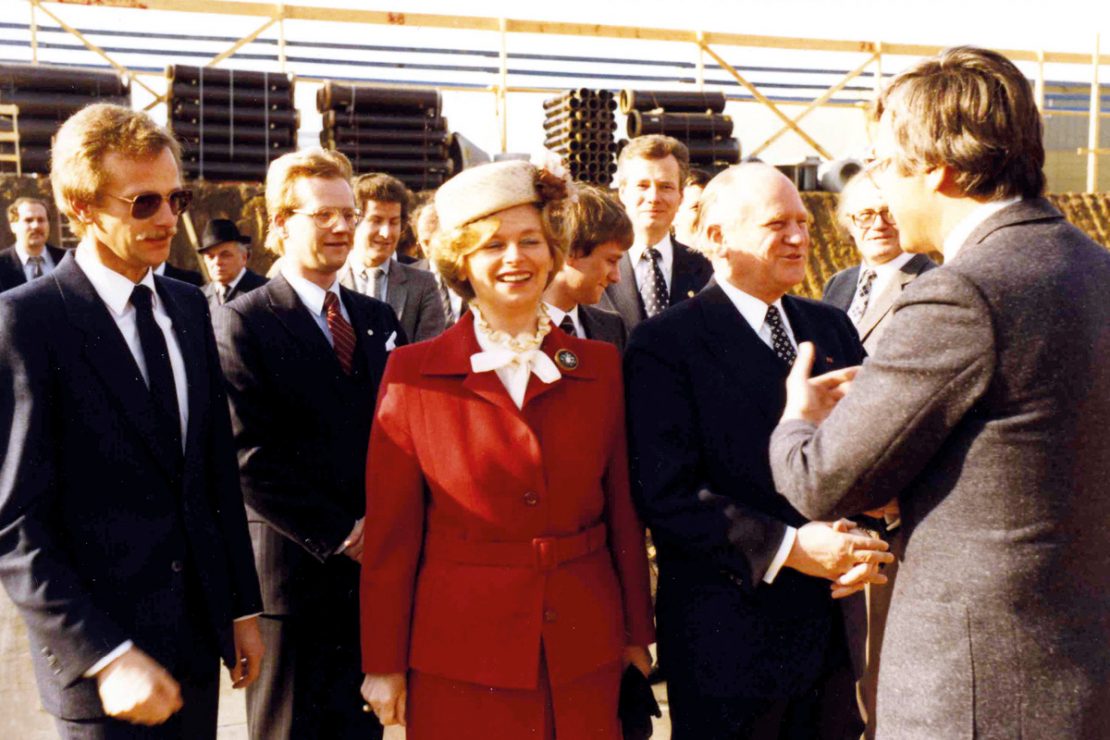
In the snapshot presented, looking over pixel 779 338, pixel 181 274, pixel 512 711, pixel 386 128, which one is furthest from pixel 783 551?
pixel 386 128

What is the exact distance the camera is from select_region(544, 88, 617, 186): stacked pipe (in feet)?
34.0

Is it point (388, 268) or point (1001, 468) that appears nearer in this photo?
point (1001, 468)

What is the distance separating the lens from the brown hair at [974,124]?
1706 millimetres

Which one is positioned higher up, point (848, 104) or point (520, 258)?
point (848, 104)

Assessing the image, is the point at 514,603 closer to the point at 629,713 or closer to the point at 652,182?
the point at 629,713

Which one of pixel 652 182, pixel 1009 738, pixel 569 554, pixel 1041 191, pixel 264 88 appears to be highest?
pixel 264 88

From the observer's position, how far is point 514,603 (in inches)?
88.3

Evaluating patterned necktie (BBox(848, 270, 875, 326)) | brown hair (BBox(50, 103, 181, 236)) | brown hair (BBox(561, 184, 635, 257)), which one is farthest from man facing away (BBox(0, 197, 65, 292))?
brown hair (BBox(50, 103, 181, 236))

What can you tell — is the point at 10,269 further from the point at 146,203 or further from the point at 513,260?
the point at 513,260

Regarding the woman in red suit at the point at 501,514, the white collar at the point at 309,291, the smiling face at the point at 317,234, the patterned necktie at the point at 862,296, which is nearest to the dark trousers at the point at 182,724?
the woman in red suit at the point at 501,514

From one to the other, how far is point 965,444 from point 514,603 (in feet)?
3.27

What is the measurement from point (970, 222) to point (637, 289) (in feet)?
9.12

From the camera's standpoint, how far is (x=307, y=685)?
2895 mm

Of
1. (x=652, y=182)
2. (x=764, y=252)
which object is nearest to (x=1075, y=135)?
(x=652, y=182)
